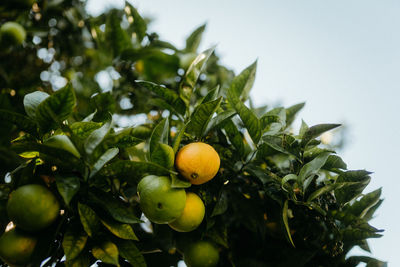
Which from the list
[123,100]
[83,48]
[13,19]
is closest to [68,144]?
[123,100]

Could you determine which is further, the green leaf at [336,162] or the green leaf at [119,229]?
the green leaf at [336,162]

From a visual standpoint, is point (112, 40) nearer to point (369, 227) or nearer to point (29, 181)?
point (29, 181)

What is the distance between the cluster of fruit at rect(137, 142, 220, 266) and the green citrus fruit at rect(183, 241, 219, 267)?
157mm

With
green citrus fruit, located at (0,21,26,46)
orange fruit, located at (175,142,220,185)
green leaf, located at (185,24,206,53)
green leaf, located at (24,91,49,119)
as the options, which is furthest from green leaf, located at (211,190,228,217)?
green citrus fruit, located at (0,21,26,46)

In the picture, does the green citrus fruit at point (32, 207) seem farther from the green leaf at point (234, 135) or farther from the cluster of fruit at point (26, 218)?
the green leaf at point (234, 135)

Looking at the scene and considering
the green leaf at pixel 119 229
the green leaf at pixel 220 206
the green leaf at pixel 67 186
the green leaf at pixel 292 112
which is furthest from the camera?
the green leaf at pixel 292 112

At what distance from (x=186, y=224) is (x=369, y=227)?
0.70m

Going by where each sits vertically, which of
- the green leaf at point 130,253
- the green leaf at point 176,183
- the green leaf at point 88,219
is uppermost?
the green leaf at point 176,183

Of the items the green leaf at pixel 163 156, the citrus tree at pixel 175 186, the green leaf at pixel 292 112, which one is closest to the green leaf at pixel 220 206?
the citrus tree at pixel 175 186

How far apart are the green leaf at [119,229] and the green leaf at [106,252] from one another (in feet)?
0.13

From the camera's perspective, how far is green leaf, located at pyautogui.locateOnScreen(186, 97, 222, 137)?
99cm

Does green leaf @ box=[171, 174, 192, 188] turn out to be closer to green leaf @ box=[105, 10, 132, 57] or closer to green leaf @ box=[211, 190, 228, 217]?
green leaf @ box=[211, 190, 228, 217]

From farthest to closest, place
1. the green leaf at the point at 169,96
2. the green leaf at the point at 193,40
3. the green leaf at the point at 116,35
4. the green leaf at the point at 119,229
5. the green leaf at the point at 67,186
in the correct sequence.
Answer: the green leaf at the point at 193,40 → the green leaf at the point at 116,35 → the green leaf at the point at 169,96 → the green leaf at the point at 119,229 → the green leaf at the point at 67,186

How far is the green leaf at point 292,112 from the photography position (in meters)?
1.47
